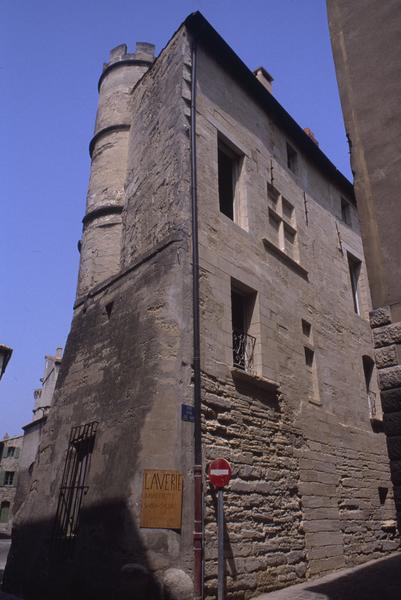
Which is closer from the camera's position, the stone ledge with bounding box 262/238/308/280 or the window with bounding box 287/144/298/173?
the stone ledge with bounding box 262/238/308/280

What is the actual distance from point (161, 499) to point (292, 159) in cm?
835

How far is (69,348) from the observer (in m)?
8.22

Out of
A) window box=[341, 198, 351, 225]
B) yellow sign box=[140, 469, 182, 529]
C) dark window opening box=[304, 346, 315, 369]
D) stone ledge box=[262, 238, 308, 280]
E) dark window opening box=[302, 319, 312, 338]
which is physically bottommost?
yellow sign box=[140, 469, 182, 529]

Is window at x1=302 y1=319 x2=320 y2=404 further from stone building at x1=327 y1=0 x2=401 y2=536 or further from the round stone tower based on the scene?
stone building at x1=327 y1=0 x2=401 y2=536

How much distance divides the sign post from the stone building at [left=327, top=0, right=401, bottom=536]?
207 centimetres

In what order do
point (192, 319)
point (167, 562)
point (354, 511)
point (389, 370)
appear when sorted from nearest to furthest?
point (389, 370)
point (167, 562)
point (192, 319)
point (354, 511)

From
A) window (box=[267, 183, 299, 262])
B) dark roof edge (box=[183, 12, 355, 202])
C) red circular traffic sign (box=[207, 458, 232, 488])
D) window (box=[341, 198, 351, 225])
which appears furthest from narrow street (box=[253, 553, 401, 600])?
dark roof edge (box=[183, 12, 355, 202])

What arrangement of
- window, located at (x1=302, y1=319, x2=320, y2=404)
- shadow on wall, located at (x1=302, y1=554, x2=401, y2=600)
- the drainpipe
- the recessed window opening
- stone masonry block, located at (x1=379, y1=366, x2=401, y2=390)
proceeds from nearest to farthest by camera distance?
stone masonry block, located at (x1=379, y1=366, x2=401, y2=390), the drainpipe, shadow on wall, located at (x1=302, y1=554, x2=401, y2=600), window, located at (x1=302, y1=319, x2=320, y2=404), the recessed window opening

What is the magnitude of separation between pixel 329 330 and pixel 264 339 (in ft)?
8.72

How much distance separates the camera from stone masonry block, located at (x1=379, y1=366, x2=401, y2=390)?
3920 millimetres

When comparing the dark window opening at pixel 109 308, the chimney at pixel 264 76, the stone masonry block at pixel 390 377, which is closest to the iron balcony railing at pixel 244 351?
the dark window opening at pixel 109 308

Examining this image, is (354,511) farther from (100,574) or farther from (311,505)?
(100,574)

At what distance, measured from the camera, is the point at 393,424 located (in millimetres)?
3820

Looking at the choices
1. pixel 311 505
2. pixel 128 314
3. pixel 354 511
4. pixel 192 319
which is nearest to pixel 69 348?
pixel 128 314
